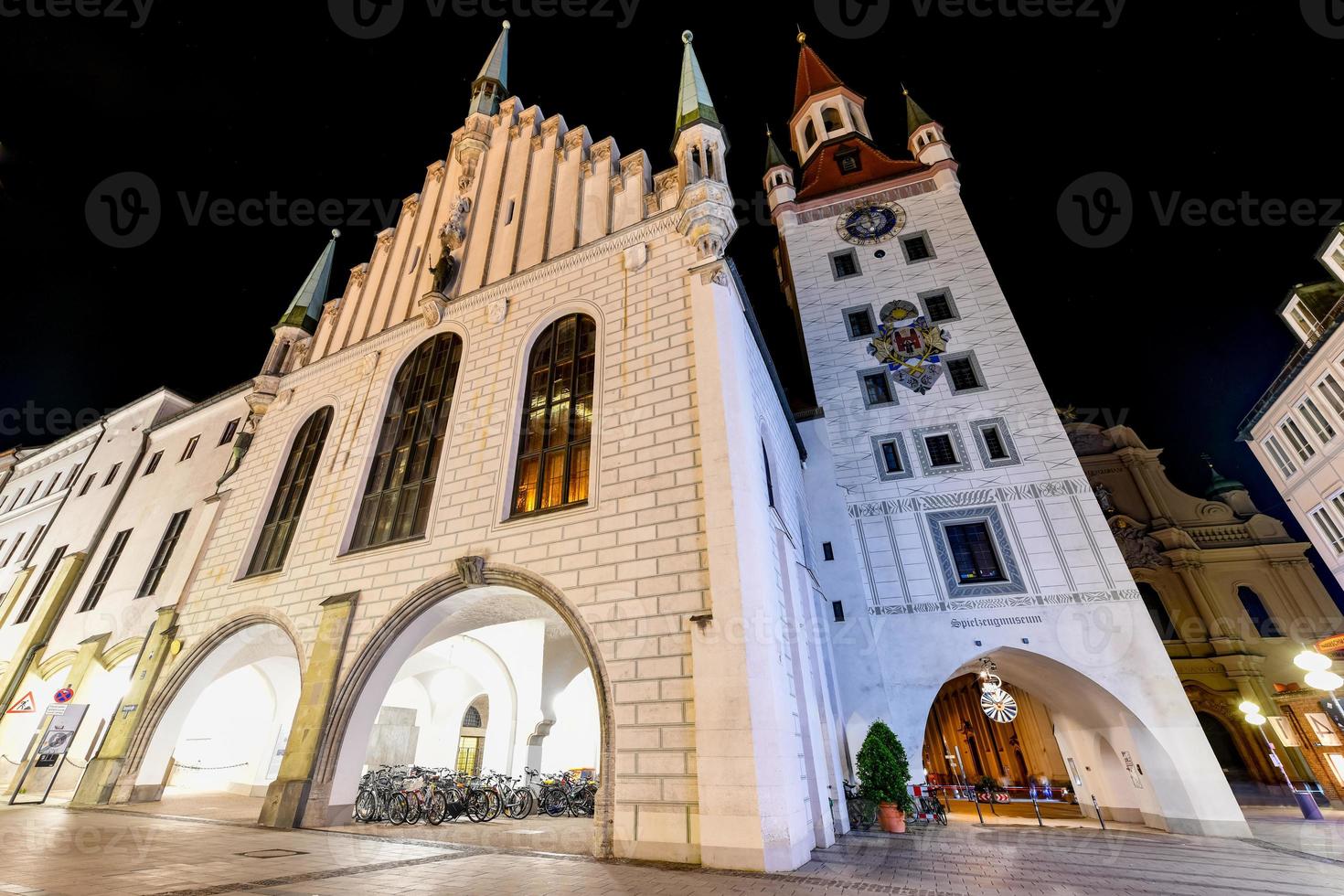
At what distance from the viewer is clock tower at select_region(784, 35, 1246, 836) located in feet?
37.1

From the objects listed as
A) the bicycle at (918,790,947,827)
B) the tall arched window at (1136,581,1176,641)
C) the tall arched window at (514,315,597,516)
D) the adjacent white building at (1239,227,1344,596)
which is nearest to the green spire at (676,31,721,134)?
the tall arched window at (514,315,597,516)

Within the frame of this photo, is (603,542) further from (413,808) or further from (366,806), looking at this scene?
(366,806)

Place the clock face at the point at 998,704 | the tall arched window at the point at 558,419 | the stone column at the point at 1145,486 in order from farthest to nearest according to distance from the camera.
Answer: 1. the stone column at the point at 1145,486
2. the clock face at the point at 998,704
3. the tall arched window at the point at 558,419

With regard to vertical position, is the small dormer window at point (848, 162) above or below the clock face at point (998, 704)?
above

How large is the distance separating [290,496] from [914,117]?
88.4 feet

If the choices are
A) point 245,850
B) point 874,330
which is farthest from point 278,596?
point 874,330

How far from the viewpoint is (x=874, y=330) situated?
693 inches

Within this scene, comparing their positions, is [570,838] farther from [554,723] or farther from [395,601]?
[554,723]

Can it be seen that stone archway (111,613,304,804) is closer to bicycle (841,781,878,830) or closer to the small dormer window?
bicycle (841,781,878,830)

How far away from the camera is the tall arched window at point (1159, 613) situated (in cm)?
1941

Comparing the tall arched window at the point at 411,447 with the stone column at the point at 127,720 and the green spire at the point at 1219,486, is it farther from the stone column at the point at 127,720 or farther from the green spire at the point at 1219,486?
the green spire at the point at 1219,486

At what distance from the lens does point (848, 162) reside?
23750 millimetres

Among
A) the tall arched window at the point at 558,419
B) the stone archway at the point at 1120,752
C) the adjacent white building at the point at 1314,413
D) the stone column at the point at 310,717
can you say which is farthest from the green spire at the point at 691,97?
the adjacent white building at the point at 1314,413

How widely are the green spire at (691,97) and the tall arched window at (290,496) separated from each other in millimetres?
10877
